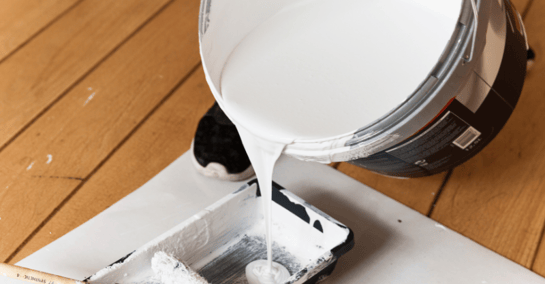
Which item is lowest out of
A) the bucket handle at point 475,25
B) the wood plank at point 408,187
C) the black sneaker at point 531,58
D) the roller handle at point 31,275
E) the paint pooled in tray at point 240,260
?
the paint pooled in tray at point 240,260

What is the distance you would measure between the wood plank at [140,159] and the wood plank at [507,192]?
1.67 feet

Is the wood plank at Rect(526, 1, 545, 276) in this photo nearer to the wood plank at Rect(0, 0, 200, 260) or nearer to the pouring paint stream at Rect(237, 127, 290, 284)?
the pouring paint stream at Rect(237, 127, 290, 284)

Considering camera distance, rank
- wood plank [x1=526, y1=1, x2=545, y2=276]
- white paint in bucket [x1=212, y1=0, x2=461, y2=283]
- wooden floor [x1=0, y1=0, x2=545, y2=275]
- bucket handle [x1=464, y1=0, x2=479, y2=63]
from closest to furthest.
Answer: bucket handle [x1=464, y1=0, x2=479, y2=63] < white paint in bucket [x1=212, y1=0, x2=461, y2=283] < wooden floor [x1=0, y1=0, x2=545, y2=275] < wood plank [x1=526, y1=1, x2=545, y2=276]

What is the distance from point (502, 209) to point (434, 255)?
162 mm

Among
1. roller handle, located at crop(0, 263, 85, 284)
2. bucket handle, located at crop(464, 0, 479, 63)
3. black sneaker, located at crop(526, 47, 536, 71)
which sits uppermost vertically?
bucket handle, located at crop(464, 0, 479, 63)

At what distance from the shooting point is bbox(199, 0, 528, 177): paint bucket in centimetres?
51

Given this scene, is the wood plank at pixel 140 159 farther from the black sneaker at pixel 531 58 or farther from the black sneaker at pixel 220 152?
the black sneaker at pixel 531 58

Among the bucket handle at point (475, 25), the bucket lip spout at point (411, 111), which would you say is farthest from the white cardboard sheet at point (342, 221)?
the bucket handle at point (475, 25)

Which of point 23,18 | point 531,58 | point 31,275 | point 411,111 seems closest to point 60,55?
point 23,18

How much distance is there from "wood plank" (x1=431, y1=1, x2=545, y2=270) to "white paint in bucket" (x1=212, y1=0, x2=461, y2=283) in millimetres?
348

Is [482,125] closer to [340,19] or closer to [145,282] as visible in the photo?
[340,19]

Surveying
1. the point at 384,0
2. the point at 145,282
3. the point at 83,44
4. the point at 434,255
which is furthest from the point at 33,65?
the point at 434,255

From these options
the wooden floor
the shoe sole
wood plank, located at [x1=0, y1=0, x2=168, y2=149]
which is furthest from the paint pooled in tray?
wood plank, located at [x1=0, y1=0, x2=168, y2=149]

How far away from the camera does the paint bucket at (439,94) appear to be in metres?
0.51
